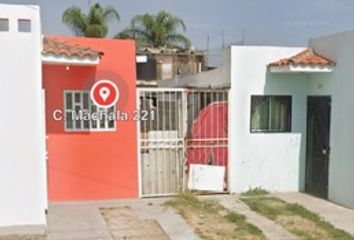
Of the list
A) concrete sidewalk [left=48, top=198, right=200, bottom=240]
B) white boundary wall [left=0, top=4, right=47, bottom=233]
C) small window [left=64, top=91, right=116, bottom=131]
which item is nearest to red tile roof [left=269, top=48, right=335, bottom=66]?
→ small window [left=64, top=91, right=116, bottom=131]

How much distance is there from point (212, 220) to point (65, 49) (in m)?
4.35

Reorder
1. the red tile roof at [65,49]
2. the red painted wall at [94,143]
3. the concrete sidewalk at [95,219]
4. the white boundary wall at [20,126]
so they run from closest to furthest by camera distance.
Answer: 1. the white boundary wall at [20,126]
2. the concrete sidewalk at [95,219]
3. the red tile roof at [65,49]
4. the red painted wall at [94,143]

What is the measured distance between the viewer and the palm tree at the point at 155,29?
25.8 m

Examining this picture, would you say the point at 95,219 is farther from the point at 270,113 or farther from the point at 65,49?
the point at 270,113

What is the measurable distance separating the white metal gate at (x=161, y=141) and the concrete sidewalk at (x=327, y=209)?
2588mm

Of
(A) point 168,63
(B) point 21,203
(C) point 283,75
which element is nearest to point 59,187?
(B) point 21,203

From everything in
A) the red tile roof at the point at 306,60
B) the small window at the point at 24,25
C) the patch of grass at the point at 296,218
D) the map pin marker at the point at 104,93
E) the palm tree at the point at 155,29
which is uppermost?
the palm tree at the point at 155,29

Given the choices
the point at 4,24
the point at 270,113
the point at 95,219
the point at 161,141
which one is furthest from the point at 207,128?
the point at 4,24

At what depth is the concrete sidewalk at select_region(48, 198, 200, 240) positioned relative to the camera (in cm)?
702

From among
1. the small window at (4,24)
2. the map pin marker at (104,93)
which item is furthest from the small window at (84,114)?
the small window at (4,24)

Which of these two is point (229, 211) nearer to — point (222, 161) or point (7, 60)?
point (222, 161)

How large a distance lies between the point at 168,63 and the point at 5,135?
566 inches

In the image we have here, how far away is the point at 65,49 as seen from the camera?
8078 mm

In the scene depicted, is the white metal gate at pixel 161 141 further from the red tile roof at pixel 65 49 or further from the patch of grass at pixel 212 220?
the red tile roof at pixel 65 49
